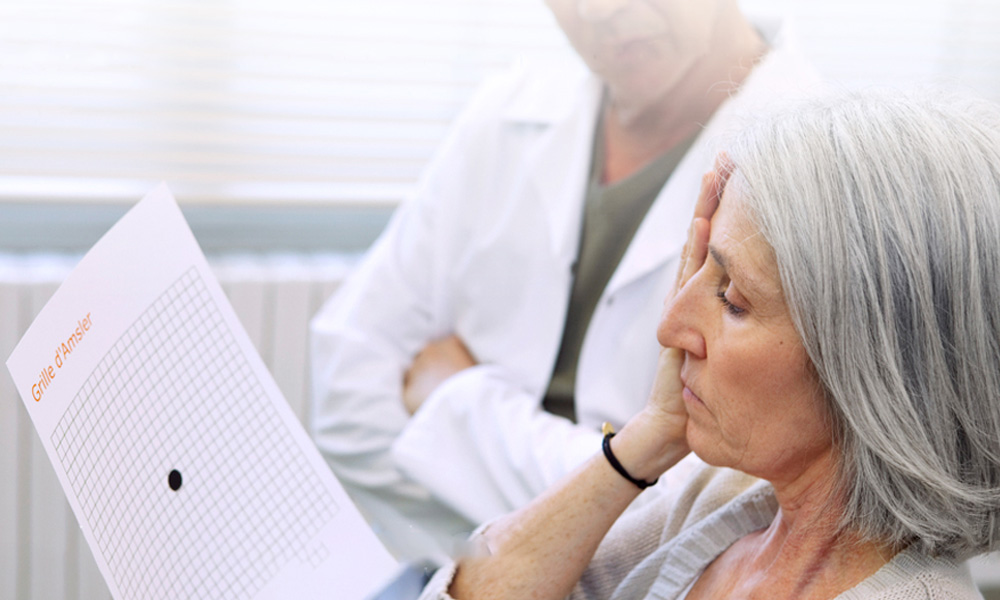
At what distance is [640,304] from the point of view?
4.19 feet

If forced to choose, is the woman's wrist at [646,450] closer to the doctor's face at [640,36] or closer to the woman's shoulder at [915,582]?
the woman's shoulder at [915,582]

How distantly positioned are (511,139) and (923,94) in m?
0.83

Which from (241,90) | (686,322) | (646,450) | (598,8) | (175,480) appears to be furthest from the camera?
(241,90)

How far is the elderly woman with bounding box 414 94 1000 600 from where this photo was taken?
0.63 metres

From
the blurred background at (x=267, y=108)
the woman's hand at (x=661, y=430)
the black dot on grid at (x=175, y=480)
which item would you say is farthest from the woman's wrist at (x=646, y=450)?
the blurred background at (x=267, y=108)

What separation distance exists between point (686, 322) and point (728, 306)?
44 mm

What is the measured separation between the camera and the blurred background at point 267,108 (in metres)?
1.69

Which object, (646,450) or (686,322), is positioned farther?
(646,450)

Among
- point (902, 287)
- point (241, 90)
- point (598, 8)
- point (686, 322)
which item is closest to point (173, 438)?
point (686, 322)

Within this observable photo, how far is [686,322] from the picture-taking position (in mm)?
745

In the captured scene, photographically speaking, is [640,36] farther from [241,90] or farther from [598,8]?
[241,90]

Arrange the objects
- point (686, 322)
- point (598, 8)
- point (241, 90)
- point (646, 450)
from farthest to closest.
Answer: point (241, 90) → point (598, 8) → point (646, 450) → point (686, 322)

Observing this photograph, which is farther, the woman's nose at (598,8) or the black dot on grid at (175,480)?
the woman's nose at (598,8)

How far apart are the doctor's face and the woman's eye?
0.55m
